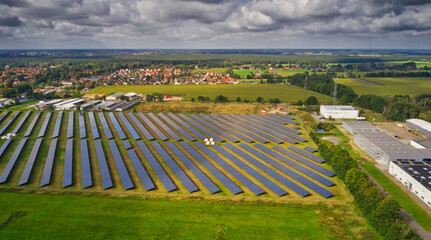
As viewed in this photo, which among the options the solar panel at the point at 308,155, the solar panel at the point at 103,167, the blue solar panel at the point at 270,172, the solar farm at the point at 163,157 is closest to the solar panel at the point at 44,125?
the solar farm at the point at 163,157

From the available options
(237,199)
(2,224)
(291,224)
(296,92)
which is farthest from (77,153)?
(296,92)

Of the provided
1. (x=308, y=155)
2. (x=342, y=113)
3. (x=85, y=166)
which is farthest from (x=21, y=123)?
(x=342, y=113)

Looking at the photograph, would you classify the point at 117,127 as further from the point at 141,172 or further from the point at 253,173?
the point at 253,173

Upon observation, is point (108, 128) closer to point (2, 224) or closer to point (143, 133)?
point (143, 133)

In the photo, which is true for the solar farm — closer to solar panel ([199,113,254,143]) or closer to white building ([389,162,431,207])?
solar panel ([199,113,254,143])

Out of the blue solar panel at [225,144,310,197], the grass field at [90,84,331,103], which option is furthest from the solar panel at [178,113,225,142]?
the grass field at [90,84,331,103]

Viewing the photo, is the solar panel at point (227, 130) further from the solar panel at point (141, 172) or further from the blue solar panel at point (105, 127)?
the blue solar panel at point (105, 127)

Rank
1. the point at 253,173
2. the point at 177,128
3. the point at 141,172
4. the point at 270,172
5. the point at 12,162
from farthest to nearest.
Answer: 1. the point at 177,128
2. the point at 12,162
3. the point at 270,172
4. the point at 253,173
5. the point at 141,172
